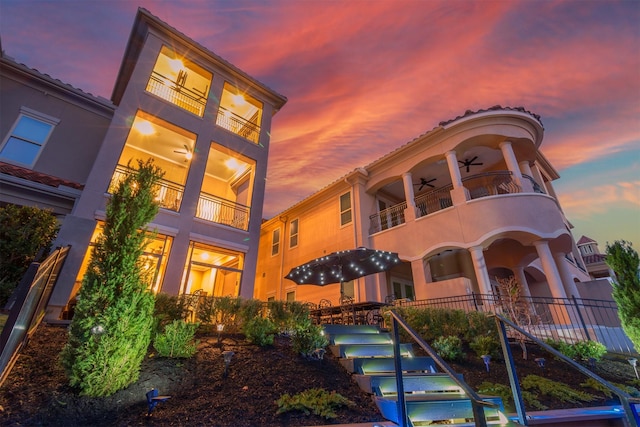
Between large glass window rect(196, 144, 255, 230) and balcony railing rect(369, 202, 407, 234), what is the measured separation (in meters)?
7.39

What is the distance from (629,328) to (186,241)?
14.1 metres

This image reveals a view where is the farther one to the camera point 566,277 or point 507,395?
point 566,277

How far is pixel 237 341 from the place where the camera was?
5984mm

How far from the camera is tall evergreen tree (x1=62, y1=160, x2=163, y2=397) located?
364 centimetres

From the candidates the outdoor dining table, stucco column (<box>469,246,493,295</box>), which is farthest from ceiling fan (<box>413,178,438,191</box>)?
the outdoor dining table

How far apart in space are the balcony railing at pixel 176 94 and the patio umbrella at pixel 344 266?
8.40 m

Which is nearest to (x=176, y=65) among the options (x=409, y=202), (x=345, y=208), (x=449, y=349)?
(x=345, y=208)

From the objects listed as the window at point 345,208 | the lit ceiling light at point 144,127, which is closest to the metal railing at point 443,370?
the lit ceiling light at point 144,127

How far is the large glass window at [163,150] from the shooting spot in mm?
10742

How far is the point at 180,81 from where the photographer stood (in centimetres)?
1262

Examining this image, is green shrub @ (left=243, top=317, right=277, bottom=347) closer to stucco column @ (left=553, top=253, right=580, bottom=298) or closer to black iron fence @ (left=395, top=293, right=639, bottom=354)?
black iron fence @ (left=395, top=293, right=639, bottom=354)

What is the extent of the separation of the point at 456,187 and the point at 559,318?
641 centimetres

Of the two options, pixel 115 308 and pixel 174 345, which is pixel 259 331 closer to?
pixel 174 345

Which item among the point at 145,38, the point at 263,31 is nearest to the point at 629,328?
the point at 263,31
